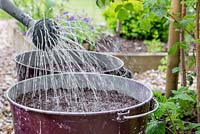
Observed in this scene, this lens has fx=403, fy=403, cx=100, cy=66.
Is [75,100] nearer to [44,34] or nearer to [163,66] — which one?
[44,34]

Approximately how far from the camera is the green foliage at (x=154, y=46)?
434 cm

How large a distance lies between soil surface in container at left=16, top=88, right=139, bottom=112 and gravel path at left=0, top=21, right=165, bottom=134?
0.90 m

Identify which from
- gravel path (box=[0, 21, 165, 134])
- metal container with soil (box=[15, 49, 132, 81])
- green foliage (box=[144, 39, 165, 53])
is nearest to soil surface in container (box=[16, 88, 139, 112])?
metal container with soil (box=[15, 49, 132, 81])

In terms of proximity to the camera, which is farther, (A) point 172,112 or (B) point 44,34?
(A) point 172,112

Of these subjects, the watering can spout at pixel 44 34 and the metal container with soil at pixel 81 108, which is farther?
the watering can spout at pixel 44 34

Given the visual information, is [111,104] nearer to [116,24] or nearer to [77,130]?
[77,130]

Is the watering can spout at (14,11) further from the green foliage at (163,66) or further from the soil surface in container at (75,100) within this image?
the green foliage at (163,66)

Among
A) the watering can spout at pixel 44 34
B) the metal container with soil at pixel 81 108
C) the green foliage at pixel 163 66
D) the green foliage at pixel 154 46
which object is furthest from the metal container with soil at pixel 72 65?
the green foliage at pixel 154 46

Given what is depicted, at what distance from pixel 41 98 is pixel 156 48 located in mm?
2863

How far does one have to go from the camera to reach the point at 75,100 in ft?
5.33

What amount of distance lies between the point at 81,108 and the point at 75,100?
0.10 metres

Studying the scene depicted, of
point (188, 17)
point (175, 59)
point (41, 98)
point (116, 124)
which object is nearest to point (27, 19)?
point (41, 98)

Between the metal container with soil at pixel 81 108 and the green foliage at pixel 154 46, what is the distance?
2630 mm

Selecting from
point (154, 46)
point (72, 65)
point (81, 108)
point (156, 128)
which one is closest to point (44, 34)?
point (81, 108)
